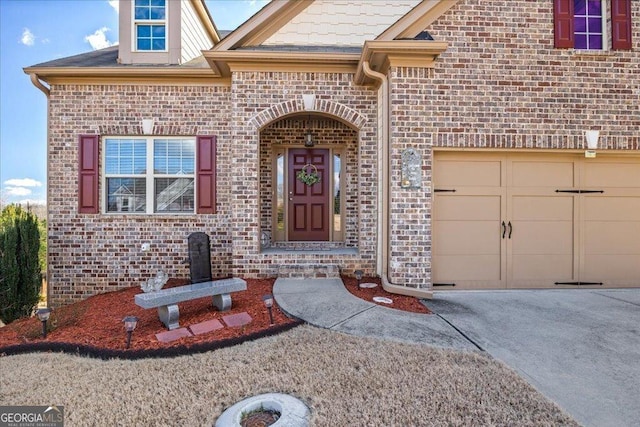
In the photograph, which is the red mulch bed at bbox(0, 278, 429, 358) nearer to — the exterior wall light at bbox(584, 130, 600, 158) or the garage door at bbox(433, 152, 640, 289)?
the garage door at bbox(433, 152, 640, 289)

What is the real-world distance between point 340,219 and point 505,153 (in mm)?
3386

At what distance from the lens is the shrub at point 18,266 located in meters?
5.64

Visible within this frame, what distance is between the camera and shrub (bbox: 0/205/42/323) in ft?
18.5

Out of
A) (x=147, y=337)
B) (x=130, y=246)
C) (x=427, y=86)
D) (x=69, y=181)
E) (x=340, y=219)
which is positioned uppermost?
(x=427, y=86)

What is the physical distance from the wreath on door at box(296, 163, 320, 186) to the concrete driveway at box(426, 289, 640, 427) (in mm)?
3507

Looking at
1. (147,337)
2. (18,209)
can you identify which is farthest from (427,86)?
(18,209)

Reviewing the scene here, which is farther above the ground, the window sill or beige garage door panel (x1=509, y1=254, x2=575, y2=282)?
the window sill

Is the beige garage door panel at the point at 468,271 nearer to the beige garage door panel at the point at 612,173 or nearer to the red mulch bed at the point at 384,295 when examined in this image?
the red mulch bed at the point at 384,295

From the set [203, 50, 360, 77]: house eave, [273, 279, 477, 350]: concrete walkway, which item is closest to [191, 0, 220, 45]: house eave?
[203, 50, 360, 77]: house eave

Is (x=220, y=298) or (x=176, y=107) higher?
(x=176, y=107)

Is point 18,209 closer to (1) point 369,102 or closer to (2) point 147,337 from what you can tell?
(2) point 147,337

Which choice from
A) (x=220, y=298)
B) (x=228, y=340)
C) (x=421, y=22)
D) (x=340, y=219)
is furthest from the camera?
(x=340, y=219)

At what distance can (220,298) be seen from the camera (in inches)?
174

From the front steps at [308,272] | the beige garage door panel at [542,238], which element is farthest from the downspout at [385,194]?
the beige garage door panel at [542,238]
